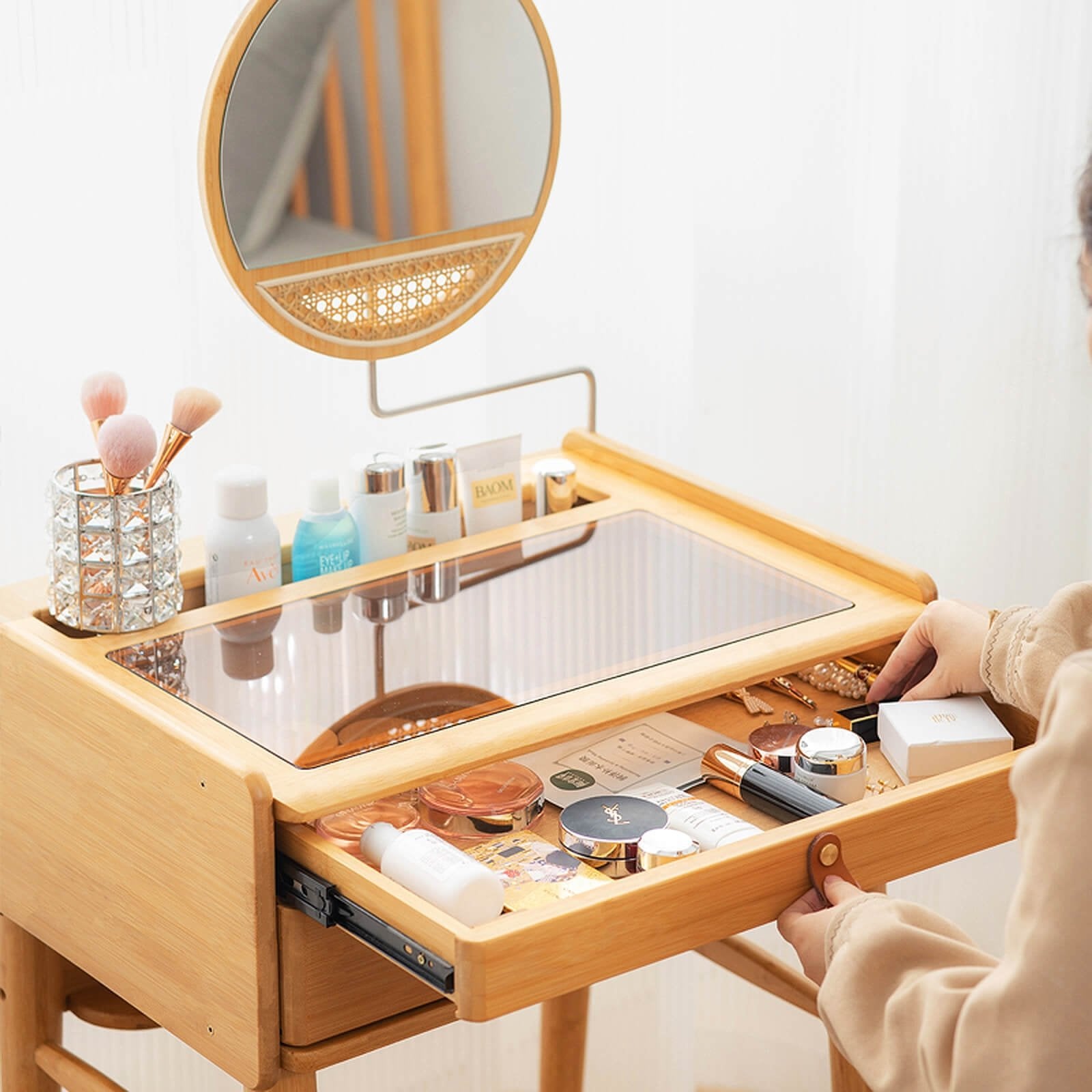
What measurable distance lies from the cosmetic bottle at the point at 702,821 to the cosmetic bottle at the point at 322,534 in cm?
34

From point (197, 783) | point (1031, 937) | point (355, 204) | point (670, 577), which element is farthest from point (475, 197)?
point (1031, 937)

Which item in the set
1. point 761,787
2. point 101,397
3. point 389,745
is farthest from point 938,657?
point 101,397

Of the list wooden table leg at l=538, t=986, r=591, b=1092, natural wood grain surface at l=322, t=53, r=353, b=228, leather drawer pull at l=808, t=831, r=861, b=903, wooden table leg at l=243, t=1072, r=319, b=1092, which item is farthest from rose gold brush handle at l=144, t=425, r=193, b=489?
wooden table leg at l=538, t=986, r=591, b=1092

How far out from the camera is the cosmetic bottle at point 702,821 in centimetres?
117

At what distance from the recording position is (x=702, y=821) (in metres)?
1.19

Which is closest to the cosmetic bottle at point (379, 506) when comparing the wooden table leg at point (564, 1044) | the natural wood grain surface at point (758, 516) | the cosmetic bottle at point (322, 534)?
the cosmetic bottle at point (322, 534)

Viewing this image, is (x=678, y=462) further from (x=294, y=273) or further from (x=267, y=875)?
(x=267, y=875)

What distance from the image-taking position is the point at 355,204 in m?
1.42

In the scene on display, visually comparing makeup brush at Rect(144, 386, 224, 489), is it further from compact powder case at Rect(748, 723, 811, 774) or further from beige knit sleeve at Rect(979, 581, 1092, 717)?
beige knit sleeve at Rect(979, 581, 1092, 717)

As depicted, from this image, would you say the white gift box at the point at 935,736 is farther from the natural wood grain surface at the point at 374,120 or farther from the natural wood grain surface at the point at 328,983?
the natural wood grain surface at the point at 374,120

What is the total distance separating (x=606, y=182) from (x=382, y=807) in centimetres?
89

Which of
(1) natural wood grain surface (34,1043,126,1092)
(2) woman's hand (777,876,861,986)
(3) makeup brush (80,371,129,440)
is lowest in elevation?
(1) natural wood grain surface (34,1043,126,1092)

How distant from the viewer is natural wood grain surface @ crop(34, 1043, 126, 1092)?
1.40 m

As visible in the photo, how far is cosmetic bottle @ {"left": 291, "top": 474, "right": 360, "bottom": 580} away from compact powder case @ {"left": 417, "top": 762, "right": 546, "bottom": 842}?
0.84 feet
